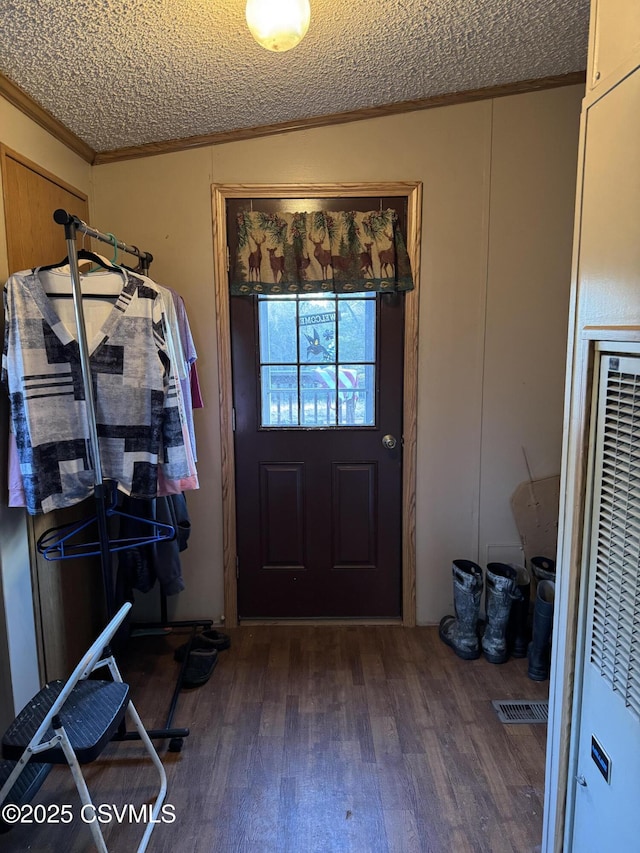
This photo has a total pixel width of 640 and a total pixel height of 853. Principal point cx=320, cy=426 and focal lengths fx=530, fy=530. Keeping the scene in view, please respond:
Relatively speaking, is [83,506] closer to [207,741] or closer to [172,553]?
[172,553]

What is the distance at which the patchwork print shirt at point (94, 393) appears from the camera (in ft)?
5.56

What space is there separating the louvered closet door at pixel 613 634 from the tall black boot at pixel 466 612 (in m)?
1.25

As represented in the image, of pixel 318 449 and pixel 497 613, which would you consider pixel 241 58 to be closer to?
pixel 318 449

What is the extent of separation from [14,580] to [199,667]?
0.94m

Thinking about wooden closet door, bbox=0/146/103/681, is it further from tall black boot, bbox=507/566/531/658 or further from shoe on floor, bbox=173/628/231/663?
tall black boot, bbox=507/566/531/658

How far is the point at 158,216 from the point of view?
2.54m

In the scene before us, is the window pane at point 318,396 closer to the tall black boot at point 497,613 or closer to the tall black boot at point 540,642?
the tall black boot at point 497,613

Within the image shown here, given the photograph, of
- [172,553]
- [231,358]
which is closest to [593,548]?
[172,553]

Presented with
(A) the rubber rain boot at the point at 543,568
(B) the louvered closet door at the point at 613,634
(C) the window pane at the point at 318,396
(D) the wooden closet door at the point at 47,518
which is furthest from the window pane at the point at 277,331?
(B) the louvered closet door at the point at 613,634

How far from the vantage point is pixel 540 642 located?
2.35 meters

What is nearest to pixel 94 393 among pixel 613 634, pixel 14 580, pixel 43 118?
pixel 14 580

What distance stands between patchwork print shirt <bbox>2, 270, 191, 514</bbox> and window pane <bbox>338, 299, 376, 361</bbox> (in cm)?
99

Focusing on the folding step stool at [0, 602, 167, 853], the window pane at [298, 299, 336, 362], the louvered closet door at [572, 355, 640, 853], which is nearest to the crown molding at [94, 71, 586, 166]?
the window pane at [298, 299, 336, 362]

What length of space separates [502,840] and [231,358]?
2.13 m
